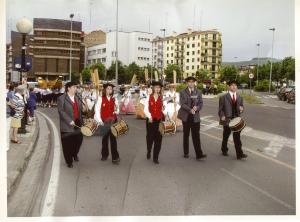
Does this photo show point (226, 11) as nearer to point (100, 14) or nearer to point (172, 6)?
point (172, 6)

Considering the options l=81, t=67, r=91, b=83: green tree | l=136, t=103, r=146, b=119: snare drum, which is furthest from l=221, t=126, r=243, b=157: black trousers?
l=81, t=67, r=91, b=83: green tree

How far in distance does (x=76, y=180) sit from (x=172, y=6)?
278 cm

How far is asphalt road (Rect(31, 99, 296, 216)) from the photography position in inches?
201

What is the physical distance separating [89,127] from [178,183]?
1.70 meters

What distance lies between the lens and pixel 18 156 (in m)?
7.03

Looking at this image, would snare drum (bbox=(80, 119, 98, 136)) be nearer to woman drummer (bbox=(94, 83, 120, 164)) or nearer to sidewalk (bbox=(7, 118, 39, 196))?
woman drummer (bbox=(94, 83, 120, 164))

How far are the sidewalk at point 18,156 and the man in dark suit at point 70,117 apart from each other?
0.69 m

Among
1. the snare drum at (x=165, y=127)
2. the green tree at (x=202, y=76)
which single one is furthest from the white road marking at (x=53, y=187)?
the green tree at (x=202, y=76)

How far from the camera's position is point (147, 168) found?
675cm

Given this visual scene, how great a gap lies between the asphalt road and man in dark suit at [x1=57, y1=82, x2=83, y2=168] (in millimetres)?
288

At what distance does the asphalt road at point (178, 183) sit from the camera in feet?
16.8

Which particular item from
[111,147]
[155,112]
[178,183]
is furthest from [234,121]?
[111,147]

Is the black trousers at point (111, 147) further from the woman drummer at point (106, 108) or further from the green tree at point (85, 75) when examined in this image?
the green tree at point (85, 75)

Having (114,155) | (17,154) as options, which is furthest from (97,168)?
(17,154)
